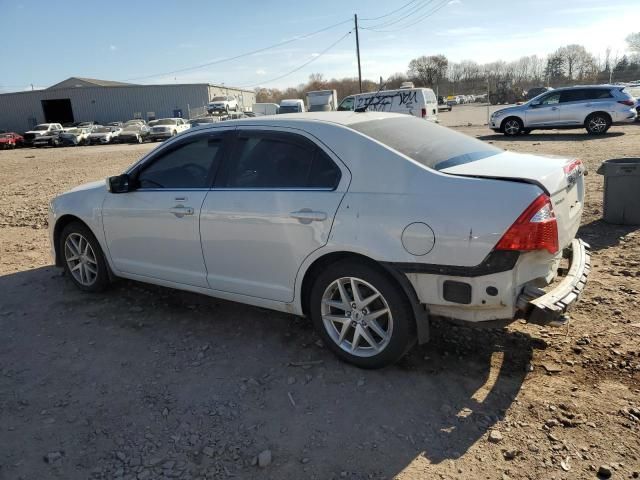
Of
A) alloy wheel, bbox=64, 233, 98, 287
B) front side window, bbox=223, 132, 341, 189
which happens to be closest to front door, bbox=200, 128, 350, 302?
front side window, bbox=223, 132, 341, 189

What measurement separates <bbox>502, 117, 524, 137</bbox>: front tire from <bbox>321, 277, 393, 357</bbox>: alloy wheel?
18.8 metres

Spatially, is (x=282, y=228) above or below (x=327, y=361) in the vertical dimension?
above

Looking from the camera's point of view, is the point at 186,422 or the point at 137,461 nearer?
the point at 137,461

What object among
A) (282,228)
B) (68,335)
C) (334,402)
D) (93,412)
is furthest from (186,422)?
(68,335)

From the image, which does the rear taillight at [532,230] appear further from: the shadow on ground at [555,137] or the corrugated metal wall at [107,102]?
the corrugated metal wall at [107,102]

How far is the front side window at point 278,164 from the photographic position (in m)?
3.46

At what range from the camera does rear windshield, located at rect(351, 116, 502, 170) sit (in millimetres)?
3330

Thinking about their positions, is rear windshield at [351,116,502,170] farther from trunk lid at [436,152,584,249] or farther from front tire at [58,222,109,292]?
front tire at [58,222,109,292]

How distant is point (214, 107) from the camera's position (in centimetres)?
4778

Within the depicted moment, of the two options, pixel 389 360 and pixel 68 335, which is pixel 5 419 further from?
pixel 389 360

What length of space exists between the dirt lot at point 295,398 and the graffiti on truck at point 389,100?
18809 millimetres

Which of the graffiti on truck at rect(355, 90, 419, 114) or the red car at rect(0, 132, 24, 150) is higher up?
the graffiti on truck at rect(355, 90, 419, 114)

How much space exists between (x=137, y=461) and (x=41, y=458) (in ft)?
1.74

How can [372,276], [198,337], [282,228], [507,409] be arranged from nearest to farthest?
[507,409]
[372,276]
[282,228]
[198,337]
